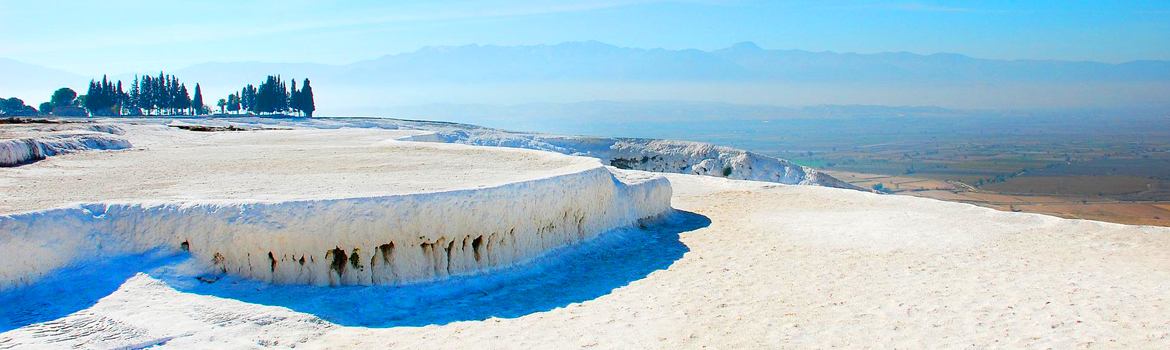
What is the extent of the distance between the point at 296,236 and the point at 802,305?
590 cm

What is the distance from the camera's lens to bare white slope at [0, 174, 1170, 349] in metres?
7.19

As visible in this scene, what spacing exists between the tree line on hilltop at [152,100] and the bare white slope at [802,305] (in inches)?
2065

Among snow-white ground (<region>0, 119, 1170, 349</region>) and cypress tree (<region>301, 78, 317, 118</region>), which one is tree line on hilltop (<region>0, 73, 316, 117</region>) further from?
snow-white ground (<region>0, 119, 1170, 349</region>)

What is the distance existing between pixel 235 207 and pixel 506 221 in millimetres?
3400

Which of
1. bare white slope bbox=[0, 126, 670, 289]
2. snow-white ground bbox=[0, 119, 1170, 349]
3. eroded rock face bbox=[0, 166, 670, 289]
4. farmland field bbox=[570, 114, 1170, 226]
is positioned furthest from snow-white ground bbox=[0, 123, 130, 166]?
farmland field bbox=[570, 114, 1170, 226]

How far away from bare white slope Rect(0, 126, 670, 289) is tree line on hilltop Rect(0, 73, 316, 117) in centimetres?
4737

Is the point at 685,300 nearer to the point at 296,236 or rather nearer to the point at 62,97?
the point at 296,236

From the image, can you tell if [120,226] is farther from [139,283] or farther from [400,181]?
[400,181]

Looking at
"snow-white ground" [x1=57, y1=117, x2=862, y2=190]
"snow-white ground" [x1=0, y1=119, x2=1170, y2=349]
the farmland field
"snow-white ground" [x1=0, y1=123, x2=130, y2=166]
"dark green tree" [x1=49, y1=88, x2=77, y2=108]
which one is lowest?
the farmland field

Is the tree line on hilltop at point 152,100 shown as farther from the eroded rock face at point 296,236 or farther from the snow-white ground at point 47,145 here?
the eroded rock face at point 296,236

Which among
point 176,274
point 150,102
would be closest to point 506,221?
point 176,274

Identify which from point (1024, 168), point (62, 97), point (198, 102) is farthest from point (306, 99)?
point (1024, 168)

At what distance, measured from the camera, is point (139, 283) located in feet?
25.9

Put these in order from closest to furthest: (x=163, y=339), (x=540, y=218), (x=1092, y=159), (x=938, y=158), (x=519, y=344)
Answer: (x=163, y=339) → (x=519, y=344) → (x=540, y=218) → (x=1092, y=159) → (x=938, y=158)
